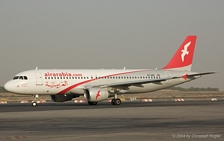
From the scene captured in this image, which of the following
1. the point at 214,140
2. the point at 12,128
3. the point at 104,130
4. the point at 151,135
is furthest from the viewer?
the point at 12,128

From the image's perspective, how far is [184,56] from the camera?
189 feet

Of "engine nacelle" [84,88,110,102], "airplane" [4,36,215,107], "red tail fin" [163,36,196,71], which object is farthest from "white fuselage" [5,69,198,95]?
"engine nacelle" [84,88,110,102]

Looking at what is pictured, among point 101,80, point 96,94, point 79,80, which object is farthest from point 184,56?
point 96,94

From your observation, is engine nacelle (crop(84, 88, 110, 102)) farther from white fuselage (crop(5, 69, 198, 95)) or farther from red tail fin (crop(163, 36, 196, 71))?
red tail fin (crop(163, 36, 196, 71))

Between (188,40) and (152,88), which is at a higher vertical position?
(188,40)

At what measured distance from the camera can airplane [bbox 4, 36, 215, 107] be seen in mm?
47875

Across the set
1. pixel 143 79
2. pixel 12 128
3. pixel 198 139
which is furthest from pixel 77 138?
pixel 143 79

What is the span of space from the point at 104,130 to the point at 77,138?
338 centimetres

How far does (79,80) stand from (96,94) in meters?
3.59

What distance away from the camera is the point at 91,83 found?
5081 centimetres

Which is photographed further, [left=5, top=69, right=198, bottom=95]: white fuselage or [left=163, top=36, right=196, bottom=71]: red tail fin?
[left=163, top=36, right=196, bottom=71]: red tail fin

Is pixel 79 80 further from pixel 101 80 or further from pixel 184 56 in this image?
pixel 184 56

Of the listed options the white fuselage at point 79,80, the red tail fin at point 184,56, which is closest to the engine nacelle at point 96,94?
the white fuselage at point 79,80

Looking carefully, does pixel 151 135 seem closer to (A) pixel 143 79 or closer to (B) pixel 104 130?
(B) pixel 104 130
